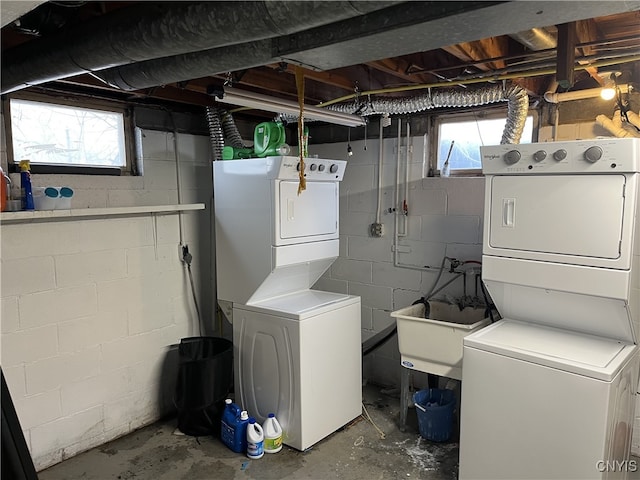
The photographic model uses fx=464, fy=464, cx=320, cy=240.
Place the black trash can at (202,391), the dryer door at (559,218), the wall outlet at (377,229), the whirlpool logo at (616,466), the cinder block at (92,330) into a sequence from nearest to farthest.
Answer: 1. the whirlpool logo at (616,466)
2. the dryer door at (559,218)
3. the cinder block at (92,330)
4. the black trash can at (202,391)
5. the wall outlet at (377,229)

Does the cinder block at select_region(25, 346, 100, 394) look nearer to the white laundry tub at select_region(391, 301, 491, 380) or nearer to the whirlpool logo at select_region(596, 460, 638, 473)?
the white laundry tub at select_region(391, 301, 491, 380)

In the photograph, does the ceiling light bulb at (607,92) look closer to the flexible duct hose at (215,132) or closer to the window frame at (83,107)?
the flexible duct hose at (215,132)

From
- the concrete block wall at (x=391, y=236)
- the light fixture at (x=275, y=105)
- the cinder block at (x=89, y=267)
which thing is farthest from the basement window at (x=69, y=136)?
the concrete block wall at (x=391, y=236)

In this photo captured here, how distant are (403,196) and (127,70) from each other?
2.08 m

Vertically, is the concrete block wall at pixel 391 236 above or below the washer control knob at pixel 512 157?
below

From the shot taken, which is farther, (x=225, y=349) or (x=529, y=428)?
(x=225, y=349)

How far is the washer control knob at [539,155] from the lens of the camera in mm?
2147

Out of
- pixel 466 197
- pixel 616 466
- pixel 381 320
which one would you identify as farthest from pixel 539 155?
pixel 381 320

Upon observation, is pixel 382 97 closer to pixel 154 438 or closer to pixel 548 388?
pixel 548 388

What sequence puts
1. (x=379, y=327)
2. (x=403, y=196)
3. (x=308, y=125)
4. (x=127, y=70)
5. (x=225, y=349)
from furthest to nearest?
1. (x=308, y=125)
2. (x=379, y=327)
3. (x=403, y=196)
4. (x=225, y=349)
5. (x=127, y=70)

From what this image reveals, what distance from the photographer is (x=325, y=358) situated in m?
2.89

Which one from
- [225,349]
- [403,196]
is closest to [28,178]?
[225,349]

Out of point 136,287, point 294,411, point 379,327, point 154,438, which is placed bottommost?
point 154,438

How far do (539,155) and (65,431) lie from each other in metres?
2.97
